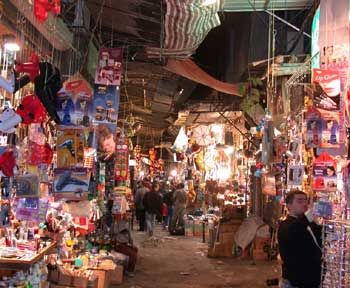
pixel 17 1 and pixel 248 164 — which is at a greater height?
pixel 17 1

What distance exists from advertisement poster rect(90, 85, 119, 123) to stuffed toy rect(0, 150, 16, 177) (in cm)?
328

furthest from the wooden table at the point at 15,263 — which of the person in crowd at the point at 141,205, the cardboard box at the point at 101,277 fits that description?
the person in crowd at the point at 141,205

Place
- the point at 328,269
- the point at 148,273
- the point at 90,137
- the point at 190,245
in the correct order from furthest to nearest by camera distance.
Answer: the point at 190,245, the point at 148,273, the point at 90,137, the point at 328,269

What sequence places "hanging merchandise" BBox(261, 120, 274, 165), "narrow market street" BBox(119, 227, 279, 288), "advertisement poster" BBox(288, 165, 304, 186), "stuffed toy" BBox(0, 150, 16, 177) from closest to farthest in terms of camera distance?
"stuffed toy" BBox(0, 150, 16, 177)
"advertisement poster" BBox(288, 165, 304, 186)
"hanging merchandise" BBox(261, 120, 274, 165)
"narrow market street" BBox(119, 227, 279, 288)

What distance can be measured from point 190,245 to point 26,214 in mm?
10118

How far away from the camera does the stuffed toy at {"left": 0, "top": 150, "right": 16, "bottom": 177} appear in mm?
3795

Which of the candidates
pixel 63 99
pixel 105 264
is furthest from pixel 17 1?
pixel 105 264

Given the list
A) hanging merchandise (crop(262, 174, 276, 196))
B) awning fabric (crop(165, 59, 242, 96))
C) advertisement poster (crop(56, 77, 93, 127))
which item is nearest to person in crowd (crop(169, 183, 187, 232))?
awning fabric (crop(165, 59, 242, 96))

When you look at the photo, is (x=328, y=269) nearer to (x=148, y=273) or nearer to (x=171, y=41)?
(x=171, y=41)

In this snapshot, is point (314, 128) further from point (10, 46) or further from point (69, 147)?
point (10, 46)

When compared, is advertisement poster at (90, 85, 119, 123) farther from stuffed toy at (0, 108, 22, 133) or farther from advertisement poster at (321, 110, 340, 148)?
advertisement poster at (321, 110, 340, 148)

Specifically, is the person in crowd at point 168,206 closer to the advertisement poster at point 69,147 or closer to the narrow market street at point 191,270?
the narrow market street at point 191,270

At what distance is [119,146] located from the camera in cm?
1032

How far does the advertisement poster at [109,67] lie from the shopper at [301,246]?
3726 millimetres
